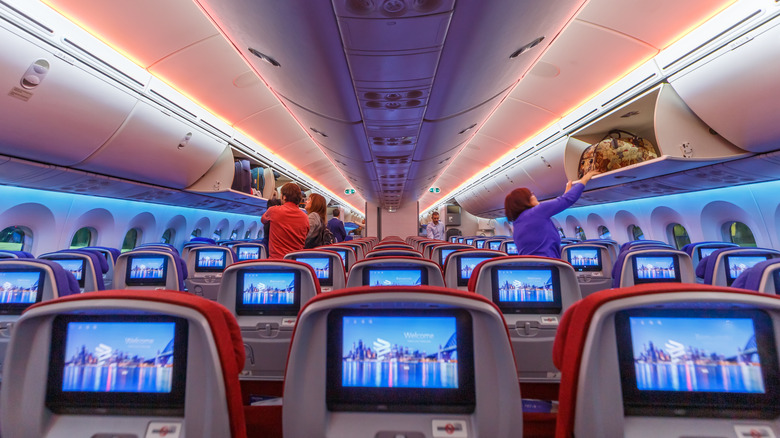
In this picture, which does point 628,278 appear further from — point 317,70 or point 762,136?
point 317,70

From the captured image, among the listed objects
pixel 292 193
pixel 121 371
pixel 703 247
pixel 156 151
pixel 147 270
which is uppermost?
pixel 156 151

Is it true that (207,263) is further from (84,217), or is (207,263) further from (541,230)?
(541,230)

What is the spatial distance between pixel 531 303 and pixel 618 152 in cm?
489

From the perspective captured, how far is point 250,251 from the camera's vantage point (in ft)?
20.7

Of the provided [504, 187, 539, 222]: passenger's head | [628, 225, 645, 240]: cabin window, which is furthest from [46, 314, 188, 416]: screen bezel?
[628, 225, 645, 240]: cabin window

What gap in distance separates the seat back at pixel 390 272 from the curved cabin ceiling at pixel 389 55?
5.33ft

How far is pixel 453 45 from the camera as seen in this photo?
2.40 metres

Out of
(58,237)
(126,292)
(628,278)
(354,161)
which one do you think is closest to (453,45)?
(126,292)

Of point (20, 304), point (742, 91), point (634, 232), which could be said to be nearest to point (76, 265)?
point (20, 304)

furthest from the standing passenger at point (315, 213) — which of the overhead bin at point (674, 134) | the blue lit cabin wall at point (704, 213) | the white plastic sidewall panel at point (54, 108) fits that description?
the blue lit cabin wall at point (704, 213)

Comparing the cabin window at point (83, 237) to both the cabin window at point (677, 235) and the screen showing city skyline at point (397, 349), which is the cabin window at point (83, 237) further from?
the cabin window at point (677, 235)

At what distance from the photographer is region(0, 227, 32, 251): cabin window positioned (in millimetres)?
6184

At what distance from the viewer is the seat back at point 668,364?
1023 millimetres

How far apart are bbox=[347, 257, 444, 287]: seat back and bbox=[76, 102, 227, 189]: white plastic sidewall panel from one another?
13.5ft
